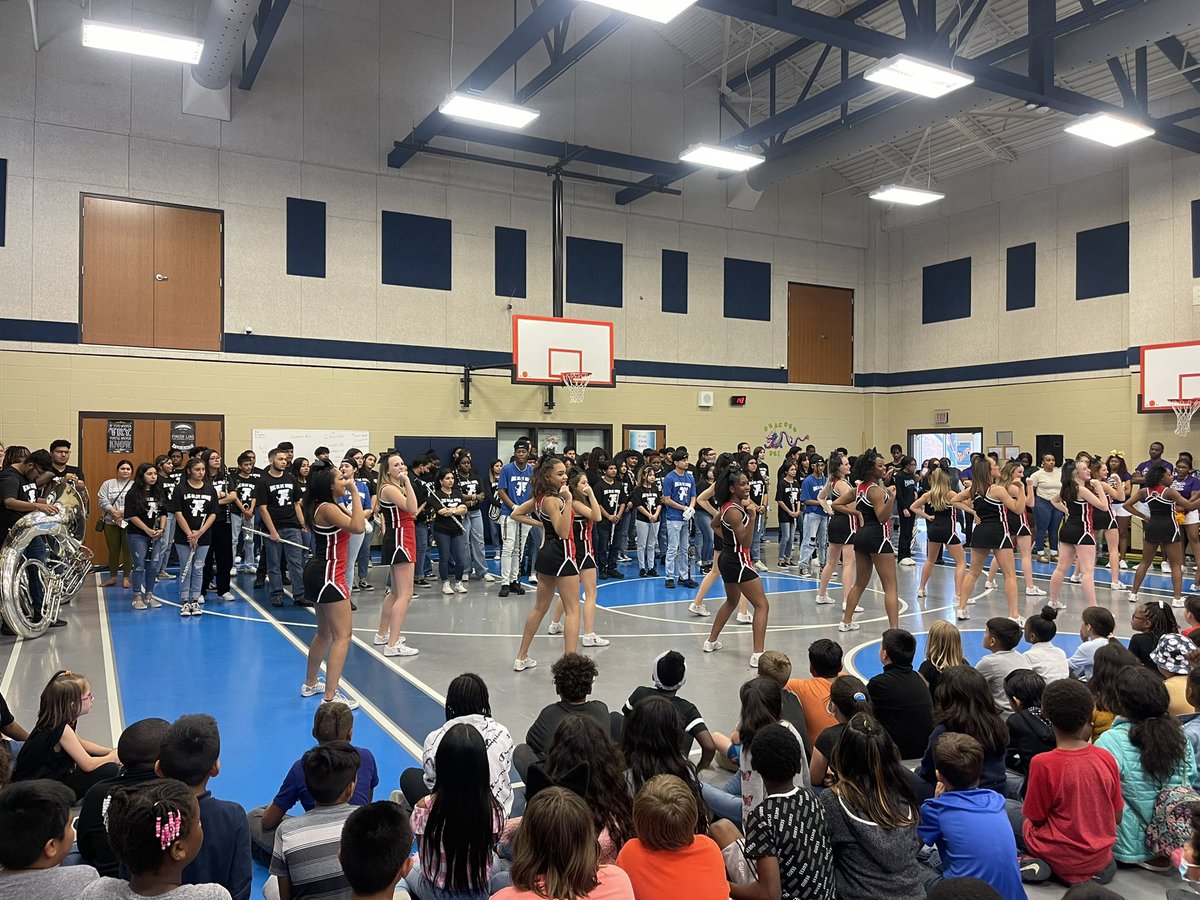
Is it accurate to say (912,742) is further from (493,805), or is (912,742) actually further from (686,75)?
(686,75)

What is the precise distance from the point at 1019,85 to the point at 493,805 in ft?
39.4

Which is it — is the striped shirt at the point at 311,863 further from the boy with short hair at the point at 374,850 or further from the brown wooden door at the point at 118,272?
the brown wooden door at the point at 118,272

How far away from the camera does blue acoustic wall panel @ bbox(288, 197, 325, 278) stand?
1391cm

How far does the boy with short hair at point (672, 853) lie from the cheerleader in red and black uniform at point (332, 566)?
3661mm

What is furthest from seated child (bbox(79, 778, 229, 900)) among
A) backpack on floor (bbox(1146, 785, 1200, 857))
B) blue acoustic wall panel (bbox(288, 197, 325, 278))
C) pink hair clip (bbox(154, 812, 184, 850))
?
blue acoustic wall panel (bbox(288, 197, 325, 278))

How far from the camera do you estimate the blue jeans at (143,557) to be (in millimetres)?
9680

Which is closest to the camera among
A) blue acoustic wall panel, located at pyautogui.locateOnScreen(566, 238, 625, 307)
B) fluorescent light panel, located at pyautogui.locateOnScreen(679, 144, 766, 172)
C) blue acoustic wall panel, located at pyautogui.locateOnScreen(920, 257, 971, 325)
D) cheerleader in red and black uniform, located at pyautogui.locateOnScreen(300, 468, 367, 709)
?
cheerleader in red and black uniform, located at pyautogui.locateOnScreen(300, 468, 367, 709)

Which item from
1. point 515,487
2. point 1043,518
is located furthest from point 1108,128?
point 515,487

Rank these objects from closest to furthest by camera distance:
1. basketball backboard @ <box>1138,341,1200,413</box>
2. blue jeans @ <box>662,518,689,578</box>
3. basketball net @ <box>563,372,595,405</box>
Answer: blue jeans @ <box>662,518,689,578</box> → basketball backboard @ <box>1138,341,1200,413</box> → basketball net @ <box>563,372,595,405</box>

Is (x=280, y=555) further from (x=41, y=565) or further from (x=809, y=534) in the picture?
(x=809, y=534)

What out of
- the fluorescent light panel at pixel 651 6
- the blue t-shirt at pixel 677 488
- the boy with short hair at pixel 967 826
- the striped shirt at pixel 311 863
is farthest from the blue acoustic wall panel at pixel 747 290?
the striped shirt at pixel 311 863

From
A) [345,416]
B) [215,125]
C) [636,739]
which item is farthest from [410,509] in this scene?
[215,125]

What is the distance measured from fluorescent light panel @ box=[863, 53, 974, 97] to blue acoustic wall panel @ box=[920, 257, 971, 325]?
9.05 m

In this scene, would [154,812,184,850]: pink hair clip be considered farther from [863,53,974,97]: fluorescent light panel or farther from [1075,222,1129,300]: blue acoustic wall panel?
[1075,222,1129,300]: blue acoustic wall panel
